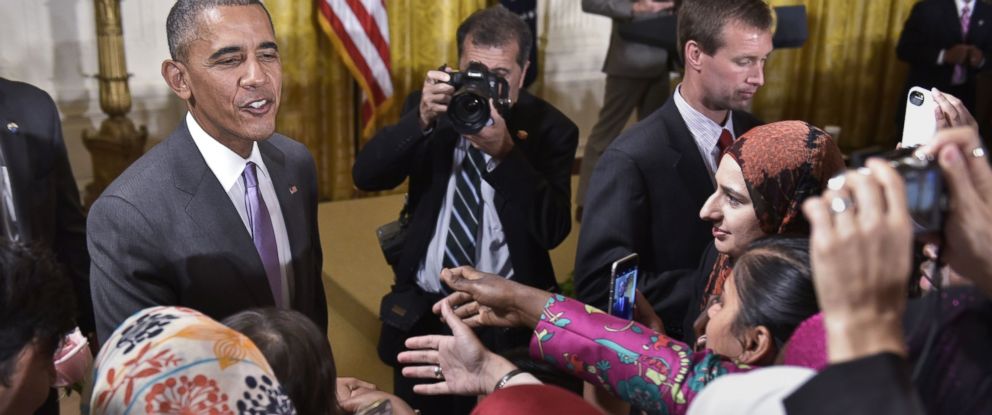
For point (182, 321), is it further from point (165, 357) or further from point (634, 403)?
point (634, 403)

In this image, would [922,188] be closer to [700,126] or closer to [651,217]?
[651,217]

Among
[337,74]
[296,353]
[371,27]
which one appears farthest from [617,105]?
[296,353]

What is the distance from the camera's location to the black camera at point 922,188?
3.11 feet

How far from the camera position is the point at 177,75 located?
1837 millimetres

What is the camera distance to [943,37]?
5.23 metres

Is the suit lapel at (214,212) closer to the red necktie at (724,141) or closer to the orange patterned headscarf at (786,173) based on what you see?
the orange patterned headscarf at (786,173)

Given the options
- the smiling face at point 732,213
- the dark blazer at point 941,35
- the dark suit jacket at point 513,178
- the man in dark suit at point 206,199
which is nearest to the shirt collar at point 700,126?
the dark suit jacket at point 513,178

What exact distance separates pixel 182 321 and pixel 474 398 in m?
1.49

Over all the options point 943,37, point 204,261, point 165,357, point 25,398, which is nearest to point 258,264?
point 204,261

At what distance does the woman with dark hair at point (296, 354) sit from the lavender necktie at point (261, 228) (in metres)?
0.50

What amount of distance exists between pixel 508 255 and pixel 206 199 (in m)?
0.95

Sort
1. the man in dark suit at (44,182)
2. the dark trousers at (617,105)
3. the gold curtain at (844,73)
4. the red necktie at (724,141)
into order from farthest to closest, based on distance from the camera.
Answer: the gold curtain at (844,73)
the dark trousers at (617,105)
the red necktie at (724,141)
the man in dark suit at (44,182)

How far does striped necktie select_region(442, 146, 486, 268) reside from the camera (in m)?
2.50

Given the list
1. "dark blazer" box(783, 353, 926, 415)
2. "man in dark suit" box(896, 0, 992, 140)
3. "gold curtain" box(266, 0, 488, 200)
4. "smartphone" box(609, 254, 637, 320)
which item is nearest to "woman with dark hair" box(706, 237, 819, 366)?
"smartphone" box(609, 254, 637, 320)
